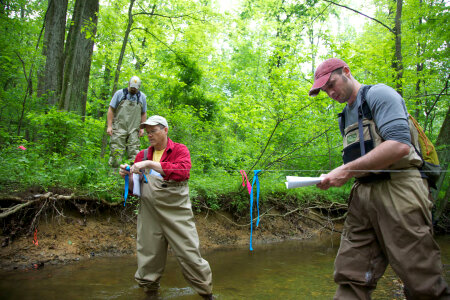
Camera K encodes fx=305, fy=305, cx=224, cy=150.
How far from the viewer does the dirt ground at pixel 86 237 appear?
15.6ft

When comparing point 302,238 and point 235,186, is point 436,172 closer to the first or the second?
point 235,186

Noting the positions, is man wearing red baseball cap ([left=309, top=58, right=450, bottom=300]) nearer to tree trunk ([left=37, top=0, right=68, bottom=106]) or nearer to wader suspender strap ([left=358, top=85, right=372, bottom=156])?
wader suspender strap ([left=358, top=85, right=372, bottom=156])

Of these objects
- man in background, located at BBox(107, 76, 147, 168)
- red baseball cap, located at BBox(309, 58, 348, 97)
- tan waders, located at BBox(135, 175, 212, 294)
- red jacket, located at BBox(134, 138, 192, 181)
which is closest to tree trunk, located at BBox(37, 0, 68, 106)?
man in background, located at BBox(107, 76, 147, 168)

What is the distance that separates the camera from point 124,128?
6410 millimetres

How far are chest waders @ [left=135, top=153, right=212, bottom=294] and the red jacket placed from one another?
140 millimetres

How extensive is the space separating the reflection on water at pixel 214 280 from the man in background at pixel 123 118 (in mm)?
2240

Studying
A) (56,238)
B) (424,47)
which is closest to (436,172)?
(56,238)

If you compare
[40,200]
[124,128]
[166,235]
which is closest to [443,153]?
[166,235]

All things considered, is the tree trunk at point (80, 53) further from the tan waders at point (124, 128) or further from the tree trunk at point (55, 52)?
the tan waders at point (124, 128)

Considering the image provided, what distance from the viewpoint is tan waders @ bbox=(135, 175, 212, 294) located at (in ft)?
11.3

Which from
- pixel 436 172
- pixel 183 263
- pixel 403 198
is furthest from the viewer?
pixel 183 263

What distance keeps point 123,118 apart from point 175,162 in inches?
130

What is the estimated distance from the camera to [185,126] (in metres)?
8.98

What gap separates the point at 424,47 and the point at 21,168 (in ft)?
38.8
